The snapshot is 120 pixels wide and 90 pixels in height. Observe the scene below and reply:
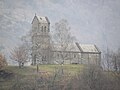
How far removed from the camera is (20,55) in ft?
29.1

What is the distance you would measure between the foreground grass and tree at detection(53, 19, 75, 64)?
350mm

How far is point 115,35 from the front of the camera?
1044 centimetres

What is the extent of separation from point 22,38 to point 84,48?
227 cm

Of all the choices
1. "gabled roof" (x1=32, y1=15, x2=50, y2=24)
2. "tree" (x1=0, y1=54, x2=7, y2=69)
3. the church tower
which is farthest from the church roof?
"tree" (x1=0, y1=54, x2=7, y2=69)

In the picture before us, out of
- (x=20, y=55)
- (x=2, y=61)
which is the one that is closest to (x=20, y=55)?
(x=20, y=55)

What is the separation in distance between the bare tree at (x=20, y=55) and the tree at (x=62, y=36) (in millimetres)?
1125

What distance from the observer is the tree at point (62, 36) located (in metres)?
9.55

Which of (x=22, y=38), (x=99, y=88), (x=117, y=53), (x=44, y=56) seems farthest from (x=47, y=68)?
(x=117, y=53)

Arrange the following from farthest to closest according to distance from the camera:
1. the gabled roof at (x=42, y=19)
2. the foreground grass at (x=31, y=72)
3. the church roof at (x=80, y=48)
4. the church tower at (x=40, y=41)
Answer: the church roof at (x=80, y=48), the gabled roof at (x=42, y=19), the church tower at (x=40, y=41), the foreground grass at (x=31, y=72)

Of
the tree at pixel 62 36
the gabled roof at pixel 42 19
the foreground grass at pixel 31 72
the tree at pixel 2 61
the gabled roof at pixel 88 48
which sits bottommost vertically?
the foreground grass at pixel 31 72

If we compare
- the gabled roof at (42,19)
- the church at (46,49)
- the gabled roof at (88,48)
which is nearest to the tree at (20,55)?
the church at (46,49)

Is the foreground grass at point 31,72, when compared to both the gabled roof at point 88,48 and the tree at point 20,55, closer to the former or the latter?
the tree at point 20,55

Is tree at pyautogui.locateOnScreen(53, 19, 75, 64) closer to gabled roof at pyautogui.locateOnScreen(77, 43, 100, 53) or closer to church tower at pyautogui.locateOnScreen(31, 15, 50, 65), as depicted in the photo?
church tower at pyautogui.locateOnScreen(31, 15, 50, 65)

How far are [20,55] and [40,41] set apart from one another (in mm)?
826
